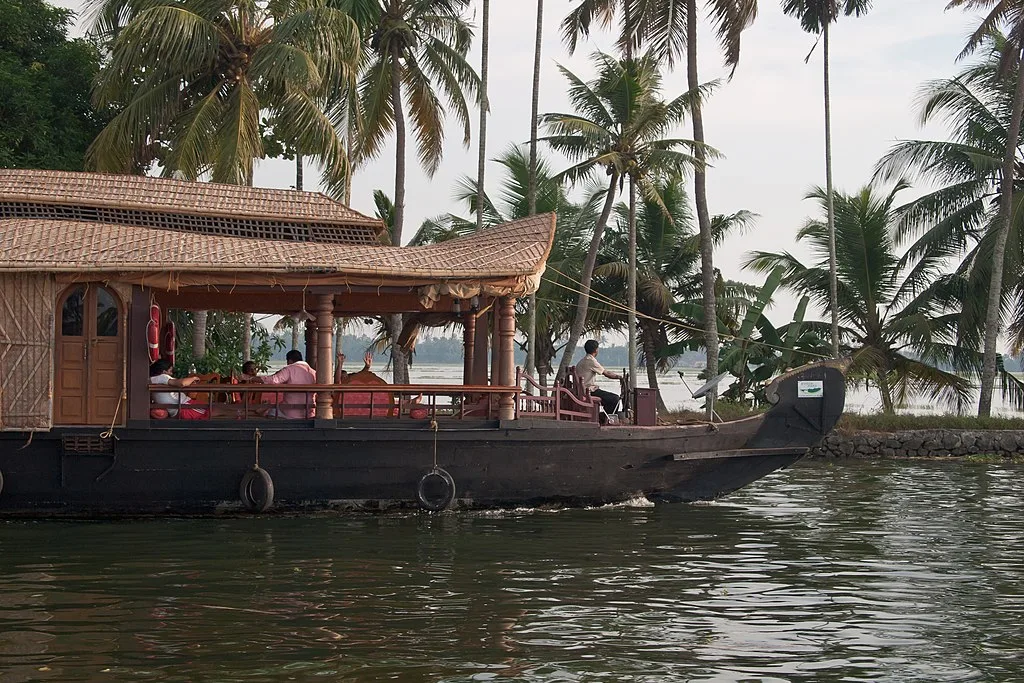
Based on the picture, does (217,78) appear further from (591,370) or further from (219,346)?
(591,370)

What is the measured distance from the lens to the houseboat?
10.3m

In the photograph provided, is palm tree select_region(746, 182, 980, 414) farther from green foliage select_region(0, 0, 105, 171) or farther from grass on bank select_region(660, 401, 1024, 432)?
green foliage select_region(0, 0, 105, 171)

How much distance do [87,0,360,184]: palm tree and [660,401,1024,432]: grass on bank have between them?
7.82 m

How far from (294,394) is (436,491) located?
166cm

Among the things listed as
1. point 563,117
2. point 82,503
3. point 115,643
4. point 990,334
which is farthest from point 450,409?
point 990,334

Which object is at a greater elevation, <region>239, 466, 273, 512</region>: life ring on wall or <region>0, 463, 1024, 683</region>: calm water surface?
<region>239, 466, 273, 512</region>: life ring on wall

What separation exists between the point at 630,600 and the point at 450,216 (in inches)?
669

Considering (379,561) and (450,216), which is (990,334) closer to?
(450,216)

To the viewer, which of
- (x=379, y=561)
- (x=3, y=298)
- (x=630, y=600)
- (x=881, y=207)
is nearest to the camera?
(x=630, y=600)

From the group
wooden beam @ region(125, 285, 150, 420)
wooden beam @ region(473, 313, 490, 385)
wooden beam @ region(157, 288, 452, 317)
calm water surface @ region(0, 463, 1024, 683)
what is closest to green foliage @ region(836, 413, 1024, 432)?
calm water surface @ region(0, 463, 1024, 683)

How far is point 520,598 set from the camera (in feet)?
25.6

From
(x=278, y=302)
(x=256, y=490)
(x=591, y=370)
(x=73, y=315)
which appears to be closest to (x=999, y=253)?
(x=591, y=370)

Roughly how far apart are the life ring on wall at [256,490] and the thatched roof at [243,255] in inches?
68.3

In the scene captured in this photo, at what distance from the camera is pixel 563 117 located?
20.1 m
